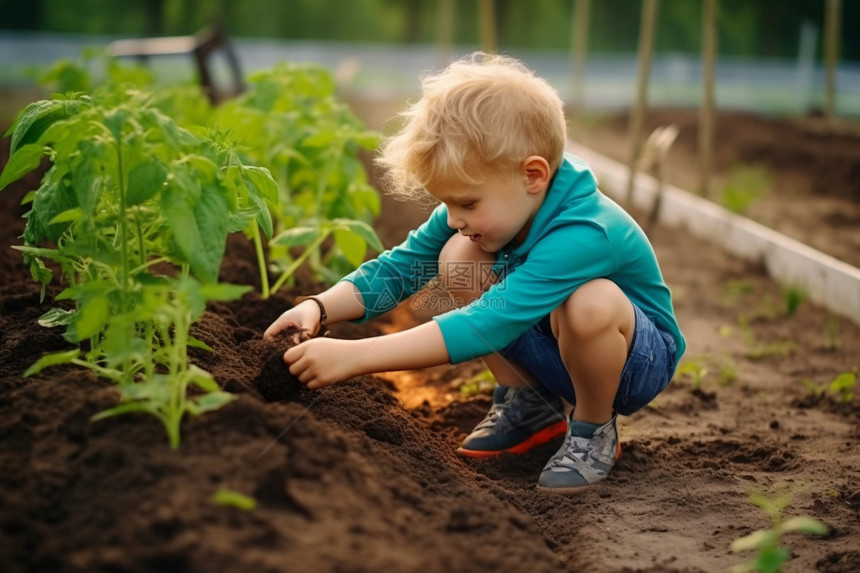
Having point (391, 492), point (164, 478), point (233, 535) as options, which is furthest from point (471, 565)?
point (164, 478)

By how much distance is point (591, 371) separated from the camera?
242 centimetres

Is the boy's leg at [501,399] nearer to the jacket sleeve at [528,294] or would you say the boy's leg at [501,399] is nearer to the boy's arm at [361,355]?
the jacket sleeve at [528,294]

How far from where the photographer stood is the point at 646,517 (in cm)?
235

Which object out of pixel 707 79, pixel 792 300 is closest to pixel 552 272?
pixel 792 300

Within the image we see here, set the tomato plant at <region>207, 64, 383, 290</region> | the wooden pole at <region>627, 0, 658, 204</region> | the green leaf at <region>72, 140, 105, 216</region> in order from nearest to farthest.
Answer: the green leaf at <region>72, 140, 105, 216</region>, the tomato plant at <region>207, 64, 383, 290</region>, the wooden pole at <region>627, 0, 658, 204</region>

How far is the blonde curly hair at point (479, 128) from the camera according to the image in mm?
2273

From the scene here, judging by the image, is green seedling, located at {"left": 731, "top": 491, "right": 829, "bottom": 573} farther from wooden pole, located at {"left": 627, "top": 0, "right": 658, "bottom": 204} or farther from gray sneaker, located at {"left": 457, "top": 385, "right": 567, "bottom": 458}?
wooden pole, located at {"left": 627, "top": 0, "right": 658, "bottom": 204}

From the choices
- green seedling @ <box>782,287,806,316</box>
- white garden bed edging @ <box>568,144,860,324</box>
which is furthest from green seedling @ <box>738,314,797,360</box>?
white garden bed edging @ <box>568,144,860,324</box>

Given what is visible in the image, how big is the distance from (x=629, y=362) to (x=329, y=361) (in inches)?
32.9

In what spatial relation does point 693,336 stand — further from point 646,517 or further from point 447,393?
point 646,517

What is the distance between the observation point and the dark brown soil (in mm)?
1626

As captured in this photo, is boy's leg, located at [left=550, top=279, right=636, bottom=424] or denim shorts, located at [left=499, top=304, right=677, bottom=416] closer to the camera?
boy's leg, located at [left=550, top=279, right=636, bottom=424]

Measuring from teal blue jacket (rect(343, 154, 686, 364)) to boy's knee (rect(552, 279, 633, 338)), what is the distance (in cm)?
3

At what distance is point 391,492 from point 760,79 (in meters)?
12.4
